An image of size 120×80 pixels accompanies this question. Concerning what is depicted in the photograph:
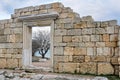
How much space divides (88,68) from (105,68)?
0.66 meters

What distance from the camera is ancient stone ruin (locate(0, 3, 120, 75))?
7867mm

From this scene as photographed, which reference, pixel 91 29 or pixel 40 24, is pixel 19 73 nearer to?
pixel 40 24

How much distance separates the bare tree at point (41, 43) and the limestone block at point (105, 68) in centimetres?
1520

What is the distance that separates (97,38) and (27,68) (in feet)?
11.1

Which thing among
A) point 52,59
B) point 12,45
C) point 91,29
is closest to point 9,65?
point 12,45

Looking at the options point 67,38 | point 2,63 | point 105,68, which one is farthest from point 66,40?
point 2,63

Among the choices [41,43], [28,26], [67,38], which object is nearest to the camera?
[67,38]

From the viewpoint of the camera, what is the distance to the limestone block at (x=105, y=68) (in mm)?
7773

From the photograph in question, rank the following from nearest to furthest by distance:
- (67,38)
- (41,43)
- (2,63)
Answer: (67,38) → (2,63) → (41,43)

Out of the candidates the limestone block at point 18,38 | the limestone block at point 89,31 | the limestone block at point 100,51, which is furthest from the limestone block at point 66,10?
the limestone block at point 18,38

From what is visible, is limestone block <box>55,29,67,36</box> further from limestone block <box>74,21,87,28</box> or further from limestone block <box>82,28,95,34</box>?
limestone block <box>82,28,95,34</box>

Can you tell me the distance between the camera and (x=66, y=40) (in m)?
8.60

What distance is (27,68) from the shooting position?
30.7 ft

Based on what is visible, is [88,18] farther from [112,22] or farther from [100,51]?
[100,51]
